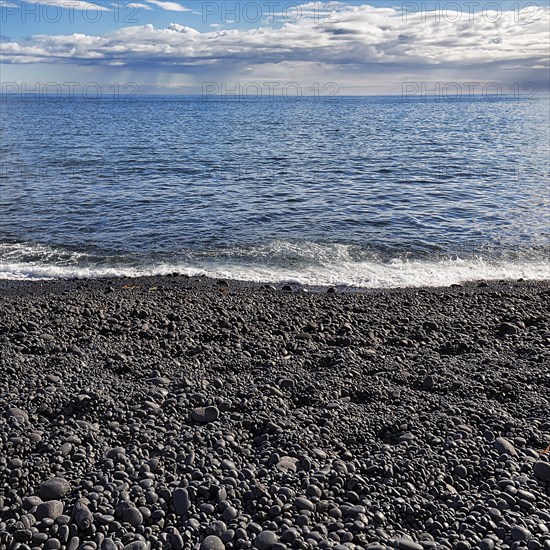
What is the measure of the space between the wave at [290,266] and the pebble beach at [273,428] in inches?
151

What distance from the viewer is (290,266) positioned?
15.7 meters

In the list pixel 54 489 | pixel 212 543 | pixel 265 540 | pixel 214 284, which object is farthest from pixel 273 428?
pixel 214 284

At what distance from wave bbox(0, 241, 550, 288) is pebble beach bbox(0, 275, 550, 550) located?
→ 3.83m

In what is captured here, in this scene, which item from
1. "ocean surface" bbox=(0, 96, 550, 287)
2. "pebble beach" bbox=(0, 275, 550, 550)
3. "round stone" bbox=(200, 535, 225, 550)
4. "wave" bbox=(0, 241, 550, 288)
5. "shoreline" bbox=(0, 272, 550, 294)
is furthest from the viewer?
"ocean surface" bbox=(0, 96, 550, 287)

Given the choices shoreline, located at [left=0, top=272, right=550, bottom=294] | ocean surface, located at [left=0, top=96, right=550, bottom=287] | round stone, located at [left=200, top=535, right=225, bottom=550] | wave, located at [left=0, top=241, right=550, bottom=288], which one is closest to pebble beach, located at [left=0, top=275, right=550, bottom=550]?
round stone, located at [left=200, top=535, right=225, bottom=550]

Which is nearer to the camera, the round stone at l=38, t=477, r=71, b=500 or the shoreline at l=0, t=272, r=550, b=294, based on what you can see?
the round stone at l=38, t=477, r=71, b=500

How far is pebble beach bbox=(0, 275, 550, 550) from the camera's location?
5074 millimetres

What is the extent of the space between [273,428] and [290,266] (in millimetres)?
9383

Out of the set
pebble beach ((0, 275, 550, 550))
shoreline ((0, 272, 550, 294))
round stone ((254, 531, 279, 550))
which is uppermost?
pebble beach ((0, 275, 550, 550))

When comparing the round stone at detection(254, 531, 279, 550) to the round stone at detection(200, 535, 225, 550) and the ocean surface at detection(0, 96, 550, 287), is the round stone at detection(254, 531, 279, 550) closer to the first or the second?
the round stone at detection(200, 535, 225, 550)

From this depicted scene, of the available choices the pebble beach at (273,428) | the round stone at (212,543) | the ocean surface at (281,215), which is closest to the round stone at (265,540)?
the pebble beach at (273,428)

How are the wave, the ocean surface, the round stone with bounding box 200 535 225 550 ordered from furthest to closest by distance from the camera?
the ocean surface → the wave → the round stone with bounding box 200 535 225 550

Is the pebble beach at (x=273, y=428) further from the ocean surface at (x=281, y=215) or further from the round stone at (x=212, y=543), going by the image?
the ocean surface at (x=281, y=215)

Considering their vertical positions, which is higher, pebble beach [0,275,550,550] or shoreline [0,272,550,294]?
pebble beach [0,275,550,550]
